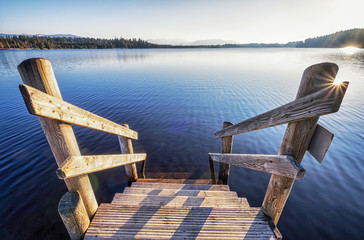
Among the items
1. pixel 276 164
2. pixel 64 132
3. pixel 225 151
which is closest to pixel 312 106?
pixel 276 164

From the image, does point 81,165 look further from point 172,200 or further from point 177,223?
point 172,200

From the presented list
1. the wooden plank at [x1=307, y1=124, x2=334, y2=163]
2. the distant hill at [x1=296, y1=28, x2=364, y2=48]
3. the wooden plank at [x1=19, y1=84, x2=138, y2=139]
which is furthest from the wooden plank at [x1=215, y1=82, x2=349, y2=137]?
the distant hill at [x1=296, y1=28, x2=364, y2=48]

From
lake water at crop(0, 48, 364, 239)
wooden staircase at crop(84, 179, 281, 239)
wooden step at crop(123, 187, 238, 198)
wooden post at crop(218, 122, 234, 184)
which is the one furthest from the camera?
lake water at crop(0, 48, 364, 239)

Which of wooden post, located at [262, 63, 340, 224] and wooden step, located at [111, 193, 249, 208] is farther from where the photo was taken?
wooden step, located at [111, 193, 249, 208]

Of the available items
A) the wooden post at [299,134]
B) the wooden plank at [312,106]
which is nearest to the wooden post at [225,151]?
the wooden post at [299,134]

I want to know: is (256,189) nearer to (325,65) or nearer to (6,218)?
(325,65)

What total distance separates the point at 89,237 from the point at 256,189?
21.0 feet

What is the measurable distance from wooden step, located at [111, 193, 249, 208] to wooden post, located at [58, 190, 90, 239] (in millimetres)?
1029

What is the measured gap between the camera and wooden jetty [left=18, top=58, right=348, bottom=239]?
1566mm

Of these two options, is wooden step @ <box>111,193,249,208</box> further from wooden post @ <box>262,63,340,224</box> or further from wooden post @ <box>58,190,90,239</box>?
wooden post @ <box>58,190,90,239</box>

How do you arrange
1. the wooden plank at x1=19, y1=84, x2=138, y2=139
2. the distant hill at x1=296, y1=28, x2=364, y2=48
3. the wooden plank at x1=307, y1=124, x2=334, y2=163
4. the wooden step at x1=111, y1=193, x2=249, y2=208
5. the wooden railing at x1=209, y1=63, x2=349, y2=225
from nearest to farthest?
the wooden plank at x1=19, y1=84, x2=138, y2=139
the wooden railing at x1=209, y1=63, x2=349, y2=225
the wooden plank at x1=307, y1=124, x2=334, y2=163
the wooden step at x1=111, y1=193, x2=249, y2=208
the distant hill at x1=296, y1=28, x2=364, y2=48

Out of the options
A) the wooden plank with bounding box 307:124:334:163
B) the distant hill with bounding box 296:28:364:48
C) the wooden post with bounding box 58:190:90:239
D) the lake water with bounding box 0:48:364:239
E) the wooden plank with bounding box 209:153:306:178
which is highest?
the distant hill with bounding box 296:28:364:48

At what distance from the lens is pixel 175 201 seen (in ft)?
10.9

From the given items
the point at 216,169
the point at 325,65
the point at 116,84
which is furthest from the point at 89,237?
the point at 116,84
